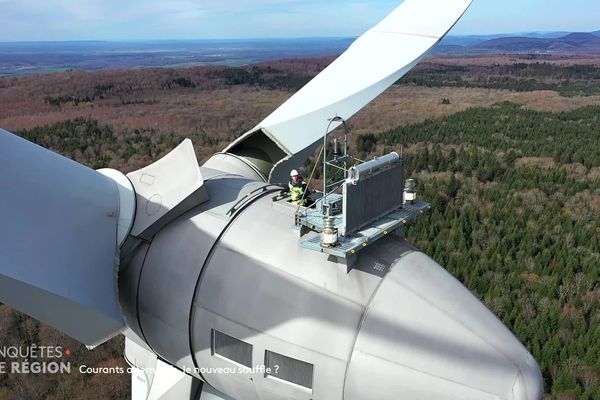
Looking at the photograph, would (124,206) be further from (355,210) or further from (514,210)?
(514,210)

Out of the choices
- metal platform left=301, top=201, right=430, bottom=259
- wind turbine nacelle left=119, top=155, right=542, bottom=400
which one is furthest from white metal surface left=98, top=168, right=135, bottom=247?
metal platform left=301, top=201, right=430, bottom=259

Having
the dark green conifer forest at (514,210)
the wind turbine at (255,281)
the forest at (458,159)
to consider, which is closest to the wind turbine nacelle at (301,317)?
the wind turbine at (255,281)

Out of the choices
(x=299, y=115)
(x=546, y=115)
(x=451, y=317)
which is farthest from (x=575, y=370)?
(x=546, y=115)

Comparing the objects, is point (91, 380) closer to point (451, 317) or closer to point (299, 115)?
point (299, 115)

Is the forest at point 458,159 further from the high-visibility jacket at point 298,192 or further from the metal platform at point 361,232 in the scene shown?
the metal platform at point 361,232

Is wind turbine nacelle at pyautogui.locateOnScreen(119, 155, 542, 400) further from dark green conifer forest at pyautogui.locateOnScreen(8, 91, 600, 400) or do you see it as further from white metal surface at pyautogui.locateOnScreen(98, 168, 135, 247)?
dark green conifer forest at pyautogui.locateOnScreen(8, 91, 600, 400)

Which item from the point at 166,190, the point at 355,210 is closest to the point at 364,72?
the point at 355,210
